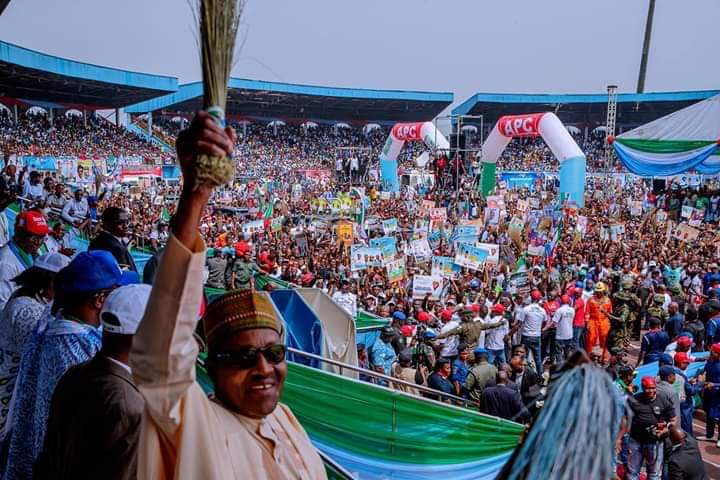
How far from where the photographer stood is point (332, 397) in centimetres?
391

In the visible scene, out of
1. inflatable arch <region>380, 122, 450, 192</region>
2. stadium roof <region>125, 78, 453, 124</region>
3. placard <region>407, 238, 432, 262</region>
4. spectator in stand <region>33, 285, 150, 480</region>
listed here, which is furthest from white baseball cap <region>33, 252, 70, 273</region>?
stadium roof <region>125, 78, 453, 124</region>

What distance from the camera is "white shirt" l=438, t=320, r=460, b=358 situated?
25.4 ft

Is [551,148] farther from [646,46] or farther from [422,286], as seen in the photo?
[646,46]

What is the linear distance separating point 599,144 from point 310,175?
26761 millimetres

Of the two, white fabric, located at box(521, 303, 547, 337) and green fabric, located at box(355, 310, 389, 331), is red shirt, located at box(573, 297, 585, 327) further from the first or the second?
green fabric, located at box(355, 310, 389, 331)

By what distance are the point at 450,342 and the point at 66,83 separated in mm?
27831

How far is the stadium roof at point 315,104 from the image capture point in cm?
3972

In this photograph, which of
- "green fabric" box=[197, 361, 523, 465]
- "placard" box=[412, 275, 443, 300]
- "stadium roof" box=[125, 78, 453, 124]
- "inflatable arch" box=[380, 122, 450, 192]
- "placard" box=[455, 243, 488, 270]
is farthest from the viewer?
"stadium roof" box=[125, 78, 453, 124]

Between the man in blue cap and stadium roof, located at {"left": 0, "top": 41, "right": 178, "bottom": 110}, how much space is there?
25.1 m

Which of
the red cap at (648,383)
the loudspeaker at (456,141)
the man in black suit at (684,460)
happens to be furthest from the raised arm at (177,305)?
the loudspeaker at (456,141)

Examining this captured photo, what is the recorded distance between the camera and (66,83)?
30016 millimetres

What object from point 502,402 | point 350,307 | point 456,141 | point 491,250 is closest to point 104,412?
point 502,402

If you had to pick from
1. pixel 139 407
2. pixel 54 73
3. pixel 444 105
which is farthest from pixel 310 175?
pixel 139 407

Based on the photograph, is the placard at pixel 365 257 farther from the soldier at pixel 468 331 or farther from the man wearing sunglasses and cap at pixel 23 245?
the man wearing sunglasses and cap at pixel 23 245
